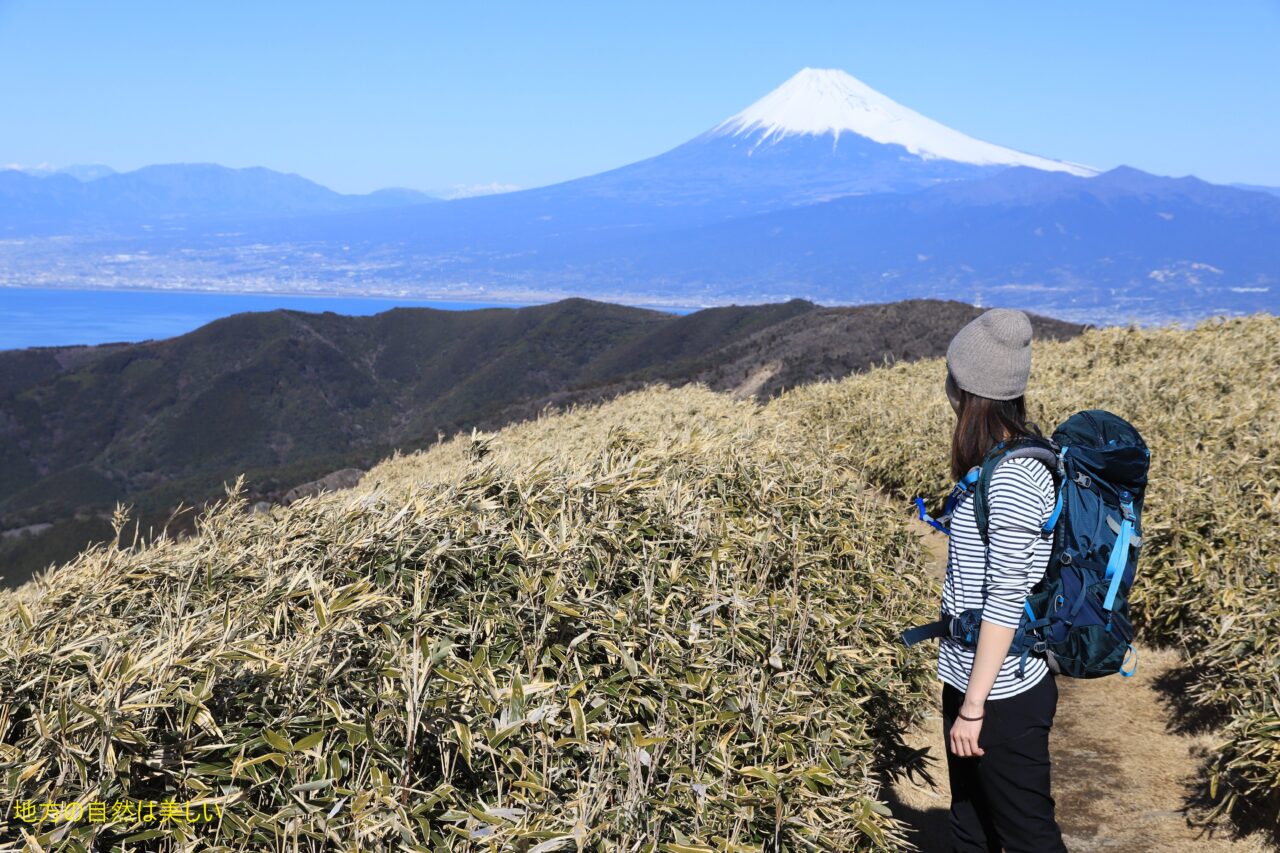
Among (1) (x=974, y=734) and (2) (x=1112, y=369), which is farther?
(2) (x=1112, y=369)

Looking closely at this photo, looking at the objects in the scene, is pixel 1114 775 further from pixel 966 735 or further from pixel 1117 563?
pixel 1117 563

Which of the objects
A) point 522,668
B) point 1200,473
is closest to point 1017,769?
point 522,668

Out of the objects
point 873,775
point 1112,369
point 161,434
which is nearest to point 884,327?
point 1112,369

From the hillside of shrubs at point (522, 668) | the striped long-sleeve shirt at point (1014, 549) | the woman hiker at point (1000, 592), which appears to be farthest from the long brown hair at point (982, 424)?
the hillside of shrubs at point (522, 668)

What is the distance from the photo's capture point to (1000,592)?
312cm

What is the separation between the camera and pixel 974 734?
3.25 metres

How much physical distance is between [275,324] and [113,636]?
383ft

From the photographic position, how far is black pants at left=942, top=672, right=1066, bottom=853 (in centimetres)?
325

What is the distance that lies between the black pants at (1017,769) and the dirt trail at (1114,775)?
1.06 m

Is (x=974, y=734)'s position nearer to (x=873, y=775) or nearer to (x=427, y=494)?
(x=873, y=775)

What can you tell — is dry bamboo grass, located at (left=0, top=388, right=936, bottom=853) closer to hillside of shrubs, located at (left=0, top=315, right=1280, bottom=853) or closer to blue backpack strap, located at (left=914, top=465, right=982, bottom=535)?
hillside of shrubs, located at (left=0, top=315, right=1280, bottom=853)

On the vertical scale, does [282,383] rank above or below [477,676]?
below

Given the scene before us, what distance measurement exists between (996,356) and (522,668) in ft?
6.73

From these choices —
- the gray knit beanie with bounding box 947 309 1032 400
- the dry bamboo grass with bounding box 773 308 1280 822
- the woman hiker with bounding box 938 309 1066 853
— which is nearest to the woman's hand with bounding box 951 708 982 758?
the woman hiker with bounding box 938 309 1066 853
